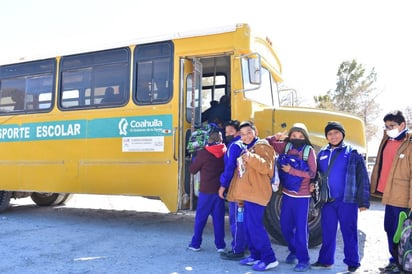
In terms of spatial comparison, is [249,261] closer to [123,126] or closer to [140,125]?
[140,125]

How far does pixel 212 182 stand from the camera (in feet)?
17.6

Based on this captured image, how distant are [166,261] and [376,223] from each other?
4.79m

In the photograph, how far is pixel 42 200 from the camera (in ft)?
33.4

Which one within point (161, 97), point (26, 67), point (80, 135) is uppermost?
point (26, 67)

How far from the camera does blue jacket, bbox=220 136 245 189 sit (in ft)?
16.4

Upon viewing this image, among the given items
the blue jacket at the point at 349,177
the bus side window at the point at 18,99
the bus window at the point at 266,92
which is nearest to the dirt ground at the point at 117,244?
the blue jacket at the point at 349,177

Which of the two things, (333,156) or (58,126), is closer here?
(333,156)

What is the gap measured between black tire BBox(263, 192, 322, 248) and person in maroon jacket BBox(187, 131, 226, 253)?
70 centimetres

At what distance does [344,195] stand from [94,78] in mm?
4711

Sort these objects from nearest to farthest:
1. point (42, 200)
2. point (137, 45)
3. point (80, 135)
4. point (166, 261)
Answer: point (166, 261), point (137, 45), point (80, 135), point (42, 200)

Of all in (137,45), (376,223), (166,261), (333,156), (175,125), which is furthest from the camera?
(376,223)

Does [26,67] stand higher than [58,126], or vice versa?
[26,67]

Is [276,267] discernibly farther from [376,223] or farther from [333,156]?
[376,223]

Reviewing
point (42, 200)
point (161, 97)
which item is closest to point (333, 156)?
point (161, 97)
